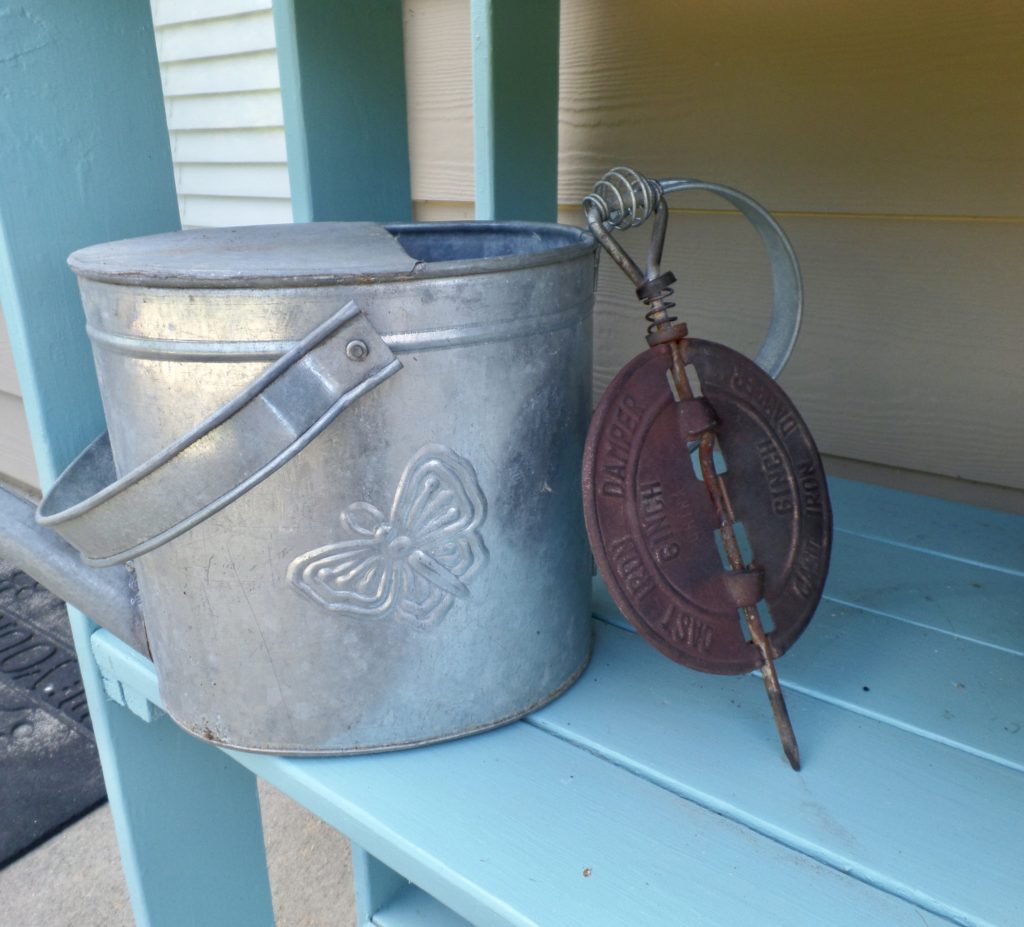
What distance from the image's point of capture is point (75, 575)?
59cm

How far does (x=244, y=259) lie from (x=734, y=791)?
0.37m

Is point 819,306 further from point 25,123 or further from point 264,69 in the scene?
point 264,69

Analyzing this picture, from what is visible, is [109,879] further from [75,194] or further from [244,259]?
[244,259]

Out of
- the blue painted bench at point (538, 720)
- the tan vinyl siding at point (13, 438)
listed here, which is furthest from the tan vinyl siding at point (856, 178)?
the tan vinyl siding at point (13, 438)

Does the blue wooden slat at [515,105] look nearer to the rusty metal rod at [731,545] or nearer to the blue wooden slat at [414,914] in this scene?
the rusty metal rod at [731,545]

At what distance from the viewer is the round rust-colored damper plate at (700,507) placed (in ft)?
1.53

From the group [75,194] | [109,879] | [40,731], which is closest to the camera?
[75,194]

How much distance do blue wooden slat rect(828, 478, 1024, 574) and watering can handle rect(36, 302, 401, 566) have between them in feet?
1.78

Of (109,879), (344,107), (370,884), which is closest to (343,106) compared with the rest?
(344,107)

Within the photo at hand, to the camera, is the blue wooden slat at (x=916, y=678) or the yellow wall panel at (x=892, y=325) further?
the yellow wall panel at (x=892, y=325)

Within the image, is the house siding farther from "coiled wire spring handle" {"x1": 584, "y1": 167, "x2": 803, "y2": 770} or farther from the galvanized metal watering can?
the galvanized metal watering can

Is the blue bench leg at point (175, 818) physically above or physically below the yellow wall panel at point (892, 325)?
below

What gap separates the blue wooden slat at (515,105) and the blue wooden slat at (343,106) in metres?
0.08

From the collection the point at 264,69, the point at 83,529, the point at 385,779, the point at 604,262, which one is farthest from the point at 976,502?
the point at 264,69
